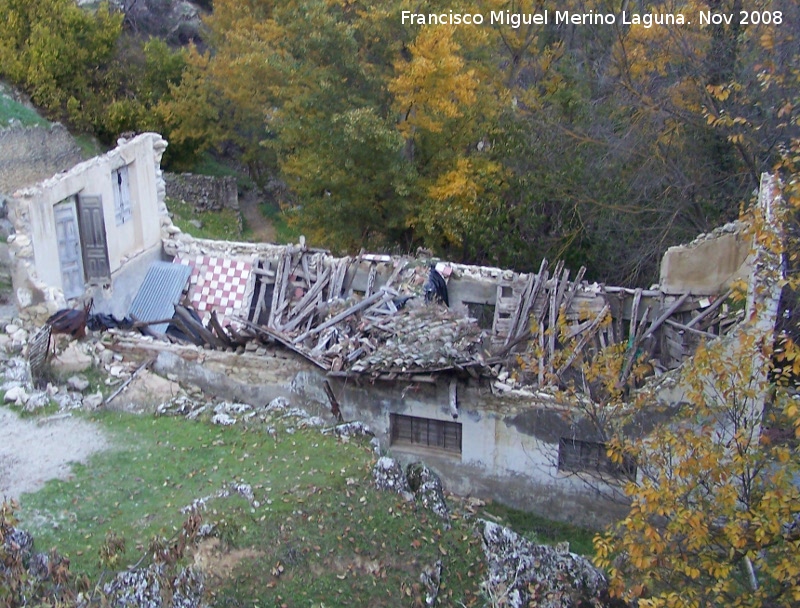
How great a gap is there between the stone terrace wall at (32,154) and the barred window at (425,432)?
612 inches

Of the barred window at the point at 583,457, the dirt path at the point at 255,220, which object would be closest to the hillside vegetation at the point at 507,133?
the dirt path at the point at 255,220

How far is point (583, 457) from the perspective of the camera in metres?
13.7

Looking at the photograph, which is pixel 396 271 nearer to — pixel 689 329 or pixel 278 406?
pixel 278 406

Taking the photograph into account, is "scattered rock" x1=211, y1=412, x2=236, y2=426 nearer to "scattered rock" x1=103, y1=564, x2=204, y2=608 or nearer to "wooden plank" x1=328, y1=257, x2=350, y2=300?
"scattered rock" x1=103, y1=564, x2=204, y2=608

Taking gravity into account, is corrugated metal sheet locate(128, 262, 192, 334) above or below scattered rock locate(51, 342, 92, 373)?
above

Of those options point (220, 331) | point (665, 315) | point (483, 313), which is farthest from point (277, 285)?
point (665, 315)

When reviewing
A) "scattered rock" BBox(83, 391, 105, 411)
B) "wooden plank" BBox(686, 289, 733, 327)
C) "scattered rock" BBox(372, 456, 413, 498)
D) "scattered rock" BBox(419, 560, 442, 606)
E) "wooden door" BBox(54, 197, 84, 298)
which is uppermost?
"wooden door" BBox(54, 197, 84, 298)

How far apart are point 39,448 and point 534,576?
701 centimetres

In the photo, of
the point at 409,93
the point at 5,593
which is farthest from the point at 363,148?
the point at 5,593

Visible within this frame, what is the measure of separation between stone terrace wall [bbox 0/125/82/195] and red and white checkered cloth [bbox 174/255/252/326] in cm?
976

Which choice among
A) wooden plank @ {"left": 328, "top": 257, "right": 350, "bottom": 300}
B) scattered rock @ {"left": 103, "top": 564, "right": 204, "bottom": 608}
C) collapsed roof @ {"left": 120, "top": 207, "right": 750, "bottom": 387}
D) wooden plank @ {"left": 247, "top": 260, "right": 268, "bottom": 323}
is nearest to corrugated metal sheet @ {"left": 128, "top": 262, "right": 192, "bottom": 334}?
collapsed roof @ {"left": 120, "top": 207, "right": 750, "bottom": 387}

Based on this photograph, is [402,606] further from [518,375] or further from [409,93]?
[409,93]

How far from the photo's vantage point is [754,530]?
7.95 m

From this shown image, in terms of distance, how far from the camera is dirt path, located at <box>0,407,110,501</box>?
34.4ft
